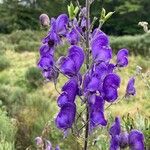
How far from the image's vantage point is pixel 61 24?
2.54 metres

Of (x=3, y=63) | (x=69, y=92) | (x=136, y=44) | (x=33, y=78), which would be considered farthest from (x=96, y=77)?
(x=136, y=44)

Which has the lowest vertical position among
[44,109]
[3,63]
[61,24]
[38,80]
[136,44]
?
[136,44]

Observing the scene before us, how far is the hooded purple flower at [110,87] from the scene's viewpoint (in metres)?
2.35

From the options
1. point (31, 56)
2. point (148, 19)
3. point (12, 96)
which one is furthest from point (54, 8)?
point (12, 96)

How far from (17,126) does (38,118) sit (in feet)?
0.97

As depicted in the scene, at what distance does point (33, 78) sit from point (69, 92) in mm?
10371

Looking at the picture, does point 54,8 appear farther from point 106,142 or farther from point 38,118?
point 106,142

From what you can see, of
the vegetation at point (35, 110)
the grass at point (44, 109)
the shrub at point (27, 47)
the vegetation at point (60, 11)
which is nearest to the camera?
the vegetation at point (35, 110)

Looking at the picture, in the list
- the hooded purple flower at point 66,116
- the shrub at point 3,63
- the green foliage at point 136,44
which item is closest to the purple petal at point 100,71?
the hooded purple flower at point 66,116

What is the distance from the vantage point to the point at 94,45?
7.76 feet

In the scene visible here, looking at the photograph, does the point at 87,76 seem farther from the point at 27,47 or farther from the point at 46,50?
the point at 27,47

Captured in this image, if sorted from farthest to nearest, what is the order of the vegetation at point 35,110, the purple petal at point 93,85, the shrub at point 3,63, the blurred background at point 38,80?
the shrub at point 3,63 → the blurred background at point 38,80 → the vegetation at point 35,110 → the purple petal at point 93,85

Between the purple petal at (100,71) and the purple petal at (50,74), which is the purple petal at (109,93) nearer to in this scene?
the purple petal at (100,71)

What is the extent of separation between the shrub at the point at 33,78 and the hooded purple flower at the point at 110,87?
32.9 feet
